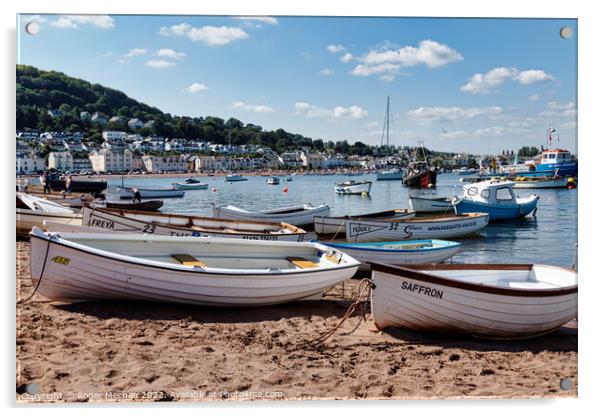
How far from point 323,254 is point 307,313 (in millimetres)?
869

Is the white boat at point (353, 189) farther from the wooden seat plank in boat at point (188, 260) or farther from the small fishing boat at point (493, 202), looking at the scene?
the wooden seat plank in boat at point (188, 260)

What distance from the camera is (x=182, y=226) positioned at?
870cm

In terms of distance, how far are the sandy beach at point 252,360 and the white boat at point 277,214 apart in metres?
7.95

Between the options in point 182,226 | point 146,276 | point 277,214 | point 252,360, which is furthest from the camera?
point 277,214

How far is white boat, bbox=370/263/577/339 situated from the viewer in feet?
14.0

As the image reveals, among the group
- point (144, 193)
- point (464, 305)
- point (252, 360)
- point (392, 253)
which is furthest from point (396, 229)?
point (144, 193)

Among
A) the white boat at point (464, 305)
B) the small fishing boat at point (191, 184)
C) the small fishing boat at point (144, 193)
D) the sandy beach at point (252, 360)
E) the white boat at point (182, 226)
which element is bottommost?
the sandy beach at point (252, 360)

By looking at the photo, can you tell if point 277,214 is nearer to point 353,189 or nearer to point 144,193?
point 144,193

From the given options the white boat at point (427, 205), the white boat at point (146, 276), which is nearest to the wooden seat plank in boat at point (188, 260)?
the white boat at point (146, 276)

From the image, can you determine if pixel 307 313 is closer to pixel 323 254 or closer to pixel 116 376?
pixel 323 254

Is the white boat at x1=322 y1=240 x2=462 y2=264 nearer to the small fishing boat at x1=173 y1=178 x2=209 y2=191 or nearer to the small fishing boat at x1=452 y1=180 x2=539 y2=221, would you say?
the small fishing boat at x1=452 y1=180 x2=539 y2=221

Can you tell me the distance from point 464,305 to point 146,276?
2.83 meters

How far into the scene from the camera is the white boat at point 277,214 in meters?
12.9

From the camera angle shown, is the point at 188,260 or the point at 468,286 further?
the point at 188,260
